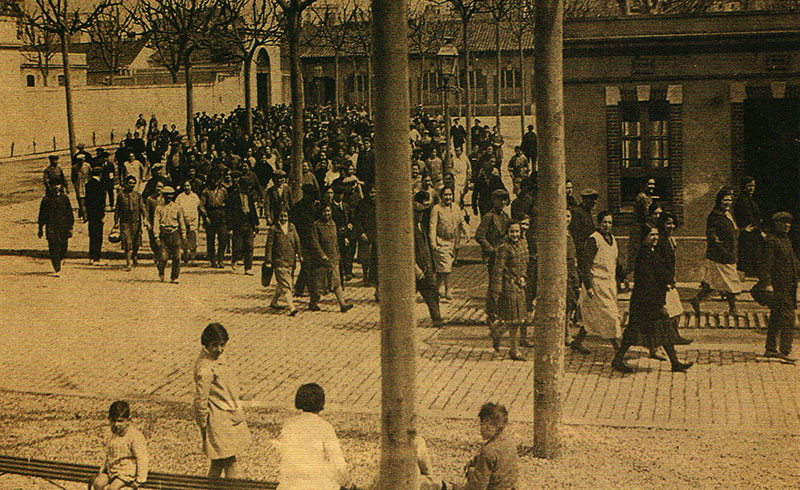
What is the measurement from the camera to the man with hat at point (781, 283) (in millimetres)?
10180

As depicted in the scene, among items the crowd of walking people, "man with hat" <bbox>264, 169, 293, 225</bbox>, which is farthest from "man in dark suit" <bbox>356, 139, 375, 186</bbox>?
"man with hat" <bbox>264, 169, 293, 225</bbox>

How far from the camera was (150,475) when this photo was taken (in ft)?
22.7

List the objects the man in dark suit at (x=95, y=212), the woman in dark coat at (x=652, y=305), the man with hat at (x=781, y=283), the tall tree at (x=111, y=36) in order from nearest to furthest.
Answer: the woman in dark coat at (x=652, y=305)
the man with hat at (x=781, y=283)
the man in dark suit at (x=95, y=212)
the tall tree at (x=111, y=36)

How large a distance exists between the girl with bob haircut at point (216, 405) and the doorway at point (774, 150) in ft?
34.9

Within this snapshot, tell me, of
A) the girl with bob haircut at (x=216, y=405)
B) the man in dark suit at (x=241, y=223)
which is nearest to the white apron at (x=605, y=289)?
the girl with bob haircut at (x=216, y=405)

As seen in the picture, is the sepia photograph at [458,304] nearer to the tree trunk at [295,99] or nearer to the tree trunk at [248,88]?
the tree trunk at [295,99]

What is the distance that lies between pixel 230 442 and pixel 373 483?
54.0 inches

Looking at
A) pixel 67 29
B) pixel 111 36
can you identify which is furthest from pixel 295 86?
pixel 111 36

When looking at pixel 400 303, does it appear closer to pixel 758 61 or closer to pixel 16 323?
pixel 16 323

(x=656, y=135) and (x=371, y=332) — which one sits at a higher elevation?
(x=656, y=135)

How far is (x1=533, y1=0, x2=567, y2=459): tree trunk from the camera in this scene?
25.5 feet

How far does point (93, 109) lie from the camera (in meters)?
40.2

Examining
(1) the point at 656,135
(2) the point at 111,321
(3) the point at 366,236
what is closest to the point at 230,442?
(2) the point at 111,321

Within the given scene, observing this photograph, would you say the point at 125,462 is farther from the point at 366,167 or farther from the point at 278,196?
the point at 366,167
